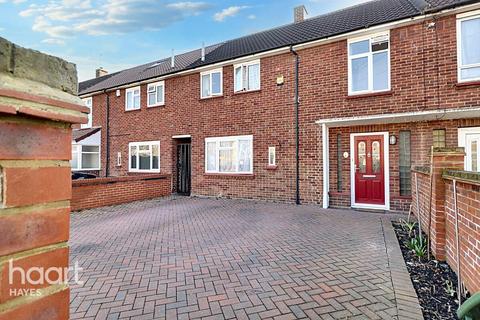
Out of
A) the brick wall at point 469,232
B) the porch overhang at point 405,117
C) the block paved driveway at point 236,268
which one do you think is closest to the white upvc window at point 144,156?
the block paved driveway at point 236,268

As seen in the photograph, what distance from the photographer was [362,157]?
863cm

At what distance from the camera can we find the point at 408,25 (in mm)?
7777

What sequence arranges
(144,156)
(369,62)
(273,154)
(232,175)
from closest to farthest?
(369,62), (273,154), (232,175), (144,156)

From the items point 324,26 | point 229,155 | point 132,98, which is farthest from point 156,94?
point 324,26

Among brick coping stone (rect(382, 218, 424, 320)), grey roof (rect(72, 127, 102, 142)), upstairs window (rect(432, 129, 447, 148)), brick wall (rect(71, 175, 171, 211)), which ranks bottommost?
brick coping stone (rect(382, 218, 424, 320))

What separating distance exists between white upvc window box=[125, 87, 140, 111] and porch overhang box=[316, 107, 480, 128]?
967 cm

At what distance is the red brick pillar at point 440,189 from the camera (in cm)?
407

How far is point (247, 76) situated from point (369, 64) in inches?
172

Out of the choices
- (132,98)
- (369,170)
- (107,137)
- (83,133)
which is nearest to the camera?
(369,170)

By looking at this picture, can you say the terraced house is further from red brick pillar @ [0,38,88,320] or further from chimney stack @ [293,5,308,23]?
red brick pillar @ [0,38,88,320]

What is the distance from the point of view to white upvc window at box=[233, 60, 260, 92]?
10461 millimetres

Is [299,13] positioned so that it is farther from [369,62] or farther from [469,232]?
[469,232]

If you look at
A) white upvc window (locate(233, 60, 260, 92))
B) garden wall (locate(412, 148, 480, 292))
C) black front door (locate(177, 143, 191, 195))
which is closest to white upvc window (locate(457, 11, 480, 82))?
garden wall (locate(412, 148, 480, 292))

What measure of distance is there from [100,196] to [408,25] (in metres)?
10.8
